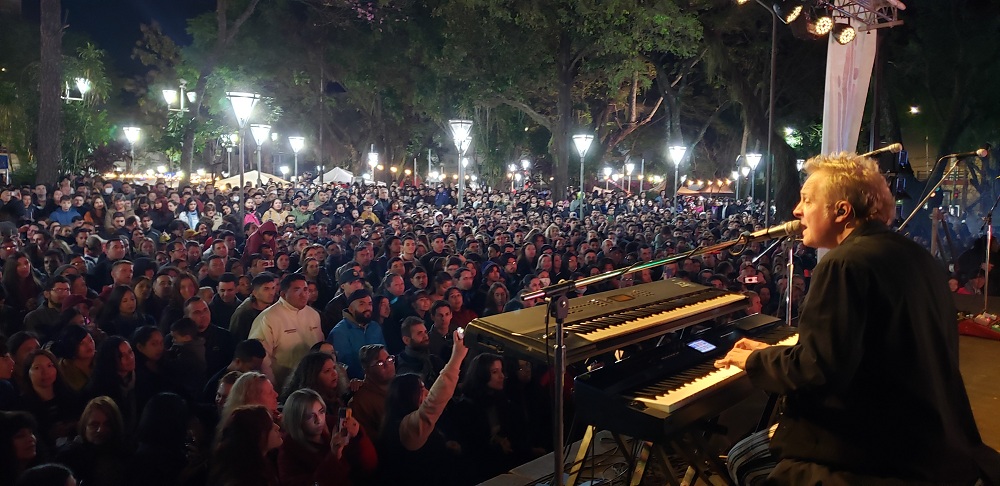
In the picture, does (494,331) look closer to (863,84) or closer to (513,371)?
(513,371)

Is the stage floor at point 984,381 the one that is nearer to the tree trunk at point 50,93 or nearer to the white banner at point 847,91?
the white banner at point 847,91

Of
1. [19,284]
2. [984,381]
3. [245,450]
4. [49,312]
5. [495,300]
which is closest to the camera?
[245,450]

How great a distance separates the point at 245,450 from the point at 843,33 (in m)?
7.21

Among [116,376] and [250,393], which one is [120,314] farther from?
[250,393]

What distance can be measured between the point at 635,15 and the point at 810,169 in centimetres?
1904

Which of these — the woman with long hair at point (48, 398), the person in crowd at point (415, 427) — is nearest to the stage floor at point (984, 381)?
the person in crowd at point (415, 427)

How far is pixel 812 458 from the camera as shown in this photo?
259 centimetres

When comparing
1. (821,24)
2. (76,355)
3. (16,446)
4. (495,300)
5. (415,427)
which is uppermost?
(821,24)

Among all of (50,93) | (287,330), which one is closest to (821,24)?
(287,330)

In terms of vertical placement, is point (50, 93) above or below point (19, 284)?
above

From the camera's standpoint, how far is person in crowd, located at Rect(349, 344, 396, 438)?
15.6ft

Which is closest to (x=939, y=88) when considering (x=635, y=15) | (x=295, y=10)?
(x=635, y=15)

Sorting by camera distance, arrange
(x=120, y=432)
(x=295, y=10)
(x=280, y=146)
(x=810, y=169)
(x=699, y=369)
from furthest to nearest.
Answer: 1. (x=280, y=146)
2. (x=295, y=10)
3. (x=120, y=432)
4. (x=699, y=369)
5. (x=810, y=169)

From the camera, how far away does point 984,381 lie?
5.62m
